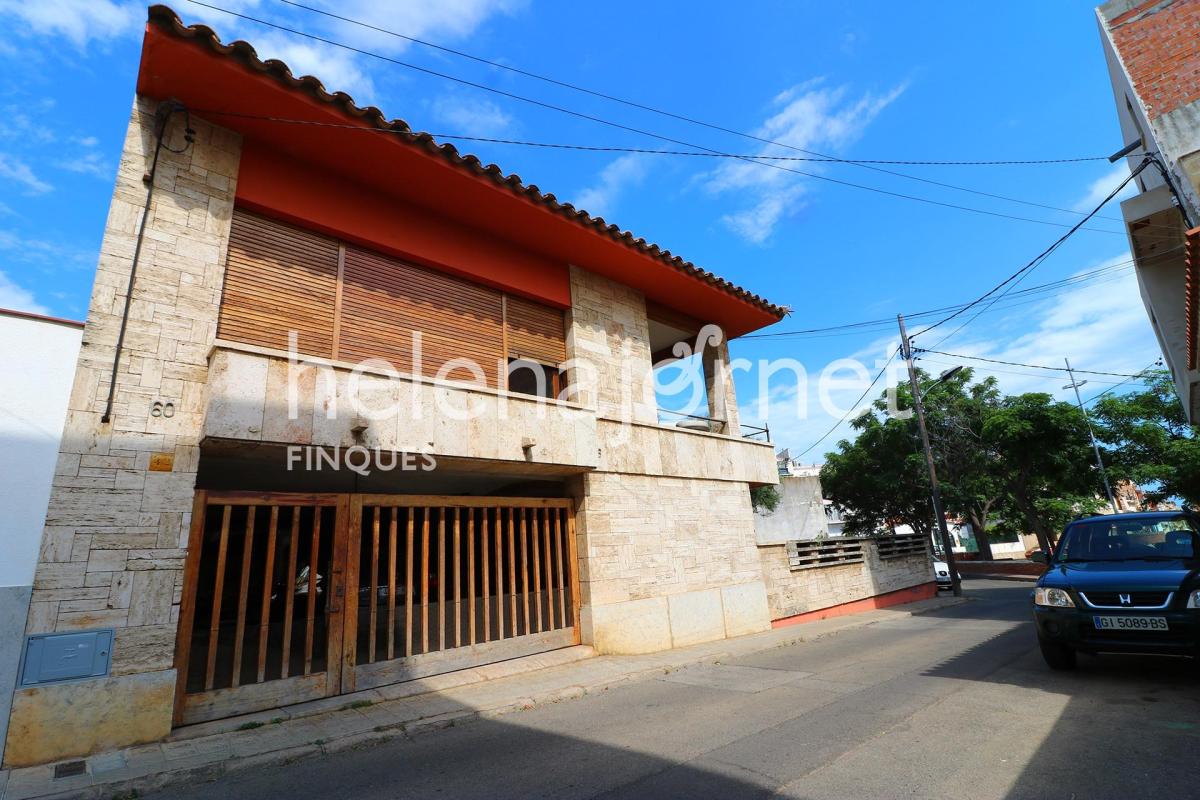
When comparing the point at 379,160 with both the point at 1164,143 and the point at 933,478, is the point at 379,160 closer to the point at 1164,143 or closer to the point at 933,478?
the point at 1164,143

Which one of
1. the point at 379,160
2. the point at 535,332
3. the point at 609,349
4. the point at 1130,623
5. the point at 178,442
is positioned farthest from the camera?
the point at 609,349

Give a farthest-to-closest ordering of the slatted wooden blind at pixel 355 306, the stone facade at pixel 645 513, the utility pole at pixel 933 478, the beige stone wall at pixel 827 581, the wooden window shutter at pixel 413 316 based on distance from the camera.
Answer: the utility pole at pixel 933 478 → the beige stone wall at pixel 827 581 → the stone facade at pixel 645 513 → the wooden window shutter at pixel 413 316 → the slatted wooden blind at pixel 355 306

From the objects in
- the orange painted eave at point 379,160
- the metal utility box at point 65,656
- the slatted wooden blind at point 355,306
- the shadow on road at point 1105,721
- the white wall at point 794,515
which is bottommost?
the shadow on road at point 1105,721

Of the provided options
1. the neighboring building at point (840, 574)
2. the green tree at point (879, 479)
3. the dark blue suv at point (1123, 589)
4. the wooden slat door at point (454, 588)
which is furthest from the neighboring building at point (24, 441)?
the green tree at point (879, 479)

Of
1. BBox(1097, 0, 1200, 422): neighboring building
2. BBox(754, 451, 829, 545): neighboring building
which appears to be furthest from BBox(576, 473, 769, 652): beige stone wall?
BBox(754, 451, 829, 545): neighboring building

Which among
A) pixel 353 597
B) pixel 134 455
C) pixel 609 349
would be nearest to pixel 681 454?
pixel 609 349

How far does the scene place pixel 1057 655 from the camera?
5797 millimetres

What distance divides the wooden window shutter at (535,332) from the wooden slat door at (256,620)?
3316 mm

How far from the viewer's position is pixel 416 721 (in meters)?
5.13

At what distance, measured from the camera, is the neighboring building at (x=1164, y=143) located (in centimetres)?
864

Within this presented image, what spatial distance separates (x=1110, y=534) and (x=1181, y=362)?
24.0 ft

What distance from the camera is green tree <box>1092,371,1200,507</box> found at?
66.5ft

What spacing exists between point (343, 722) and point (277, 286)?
4.70m

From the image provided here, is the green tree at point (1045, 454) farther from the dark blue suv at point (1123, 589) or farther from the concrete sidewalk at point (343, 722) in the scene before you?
the concrete sidewalk at point (343, 722)
